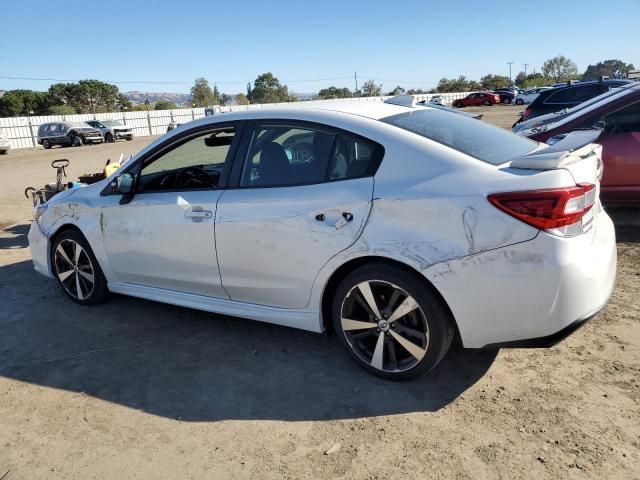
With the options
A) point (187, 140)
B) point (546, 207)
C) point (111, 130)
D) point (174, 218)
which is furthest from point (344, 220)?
point (111, 130)

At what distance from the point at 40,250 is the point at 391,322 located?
3.61 metres

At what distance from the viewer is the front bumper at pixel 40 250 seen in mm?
4926

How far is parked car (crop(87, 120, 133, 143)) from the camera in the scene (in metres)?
33.2

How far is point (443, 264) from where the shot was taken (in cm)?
280

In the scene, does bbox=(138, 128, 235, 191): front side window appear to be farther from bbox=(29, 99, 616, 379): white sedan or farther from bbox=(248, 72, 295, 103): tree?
bbox=(248, 72, 295, 103): tree

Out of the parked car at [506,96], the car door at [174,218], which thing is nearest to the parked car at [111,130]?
the car door at [174,218]

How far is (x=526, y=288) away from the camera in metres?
2.67

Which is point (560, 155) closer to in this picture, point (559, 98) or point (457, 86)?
point (559, 98)

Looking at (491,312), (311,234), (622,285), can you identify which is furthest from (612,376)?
(311,234)

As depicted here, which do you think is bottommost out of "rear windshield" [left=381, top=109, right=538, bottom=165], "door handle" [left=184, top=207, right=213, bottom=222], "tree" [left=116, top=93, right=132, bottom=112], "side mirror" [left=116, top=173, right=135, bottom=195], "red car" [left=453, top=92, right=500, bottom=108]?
"door handle" [left=184, top=207, right=213, bottom=222]

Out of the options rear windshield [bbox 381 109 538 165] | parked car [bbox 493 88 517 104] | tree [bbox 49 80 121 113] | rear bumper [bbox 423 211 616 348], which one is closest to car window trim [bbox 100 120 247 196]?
rear windshield [bbox 381 109 538 165]

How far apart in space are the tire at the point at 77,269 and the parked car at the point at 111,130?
3087 centimetres

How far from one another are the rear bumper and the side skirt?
945 mm

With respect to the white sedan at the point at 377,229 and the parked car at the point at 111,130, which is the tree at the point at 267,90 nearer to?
the parked car at the point at 111,130
